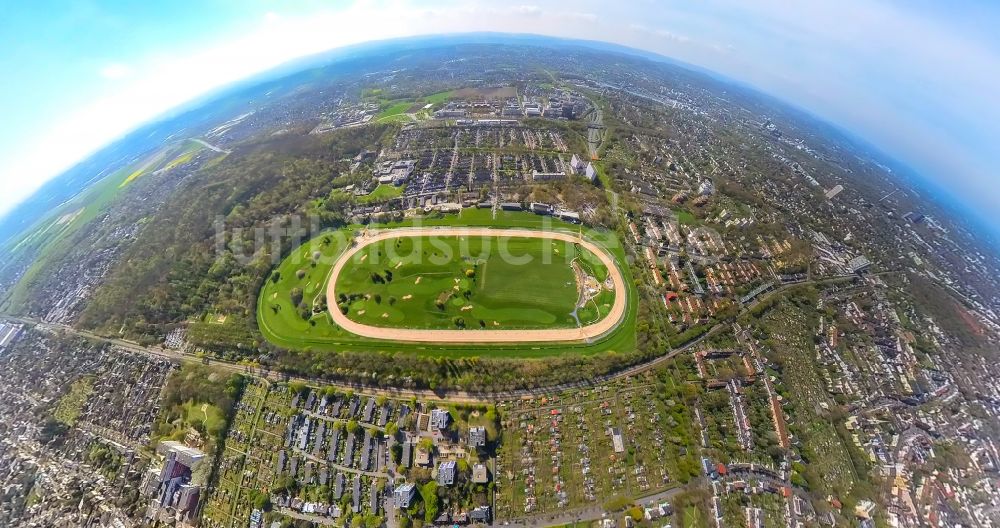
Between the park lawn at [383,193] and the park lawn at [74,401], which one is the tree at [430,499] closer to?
the park lawn at [74,401]

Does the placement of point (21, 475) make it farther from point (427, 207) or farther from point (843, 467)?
point (843, 467)

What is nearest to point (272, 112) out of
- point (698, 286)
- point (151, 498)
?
point (151, 498)

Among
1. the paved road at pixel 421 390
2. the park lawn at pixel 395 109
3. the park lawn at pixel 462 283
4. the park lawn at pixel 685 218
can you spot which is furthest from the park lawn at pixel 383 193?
the park lawn at pixel 685 218

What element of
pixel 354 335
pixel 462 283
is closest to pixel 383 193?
pixel 462 283

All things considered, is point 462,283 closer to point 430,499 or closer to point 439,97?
point 430,499

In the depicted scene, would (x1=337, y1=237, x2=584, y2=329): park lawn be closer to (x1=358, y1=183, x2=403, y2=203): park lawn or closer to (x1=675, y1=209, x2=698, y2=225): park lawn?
(x1=358, y1=183, x2=403, y2=203): park lawn

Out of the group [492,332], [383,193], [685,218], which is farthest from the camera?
[383,193]

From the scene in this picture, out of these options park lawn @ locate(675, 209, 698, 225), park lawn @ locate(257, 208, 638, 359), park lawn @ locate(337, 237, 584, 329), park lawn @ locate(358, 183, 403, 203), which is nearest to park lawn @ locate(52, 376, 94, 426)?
park lawn @ locate(257, 208, 638, 359)
